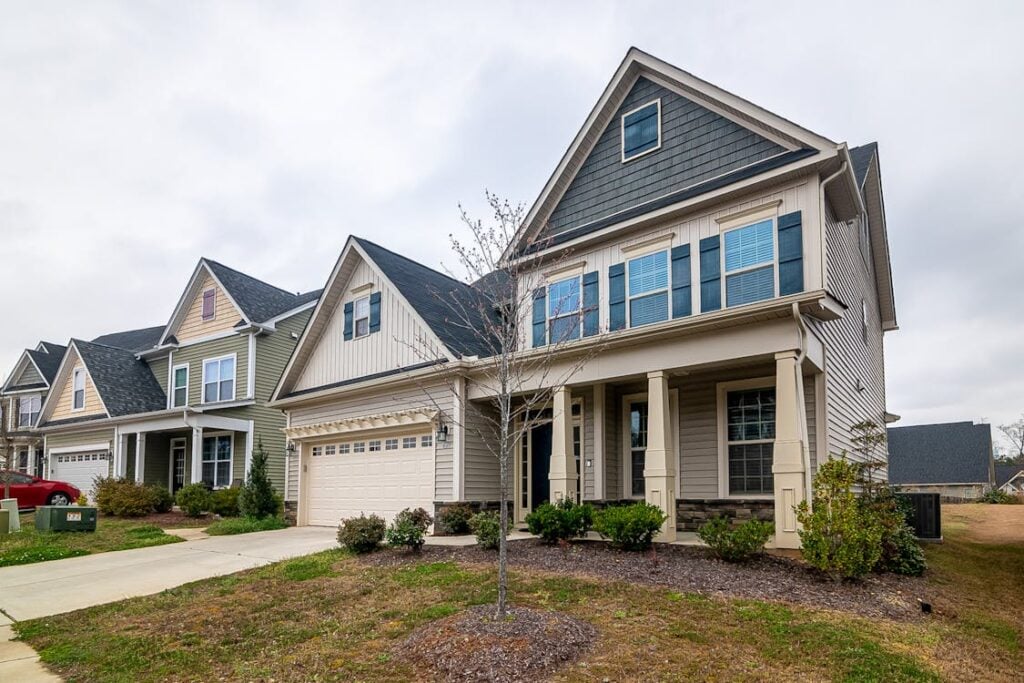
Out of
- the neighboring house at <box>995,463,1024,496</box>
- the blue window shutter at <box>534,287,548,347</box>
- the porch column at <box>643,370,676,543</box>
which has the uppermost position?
the blue window shutter at <box>534,287,548,347</box>

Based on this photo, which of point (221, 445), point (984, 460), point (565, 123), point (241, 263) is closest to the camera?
point (565, 123)

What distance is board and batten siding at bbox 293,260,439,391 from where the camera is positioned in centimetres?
1525

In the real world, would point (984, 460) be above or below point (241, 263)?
below

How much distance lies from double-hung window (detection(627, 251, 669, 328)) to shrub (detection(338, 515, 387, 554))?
5.73 m

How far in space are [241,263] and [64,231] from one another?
2738 cm

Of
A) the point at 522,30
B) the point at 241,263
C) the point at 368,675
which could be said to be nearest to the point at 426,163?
the point at 522,30

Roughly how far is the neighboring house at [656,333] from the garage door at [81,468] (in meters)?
12.7

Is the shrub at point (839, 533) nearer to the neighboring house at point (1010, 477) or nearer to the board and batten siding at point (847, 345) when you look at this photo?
the board and batten siding at point (847, 345)

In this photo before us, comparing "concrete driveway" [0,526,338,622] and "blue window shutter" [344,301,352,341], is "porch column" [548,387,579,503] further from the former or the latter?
"blue window shutter" [344,301,352,341]

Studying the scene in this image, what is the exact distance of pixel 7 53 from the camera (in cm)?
1127

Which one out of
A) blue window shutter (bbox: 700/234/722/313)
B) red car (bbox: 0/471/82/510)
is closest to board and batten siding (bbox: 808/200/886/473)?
blue window shutter (bbox: 700/234/722/313)

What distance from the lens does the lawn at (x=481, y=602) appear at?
5.37m

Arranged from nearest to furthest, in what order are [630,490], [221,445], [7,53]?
[7,53] → [630,490] → [221,445]

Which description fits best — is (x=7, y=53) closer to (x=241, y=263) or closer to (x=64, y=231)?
(x=64, y=231)
